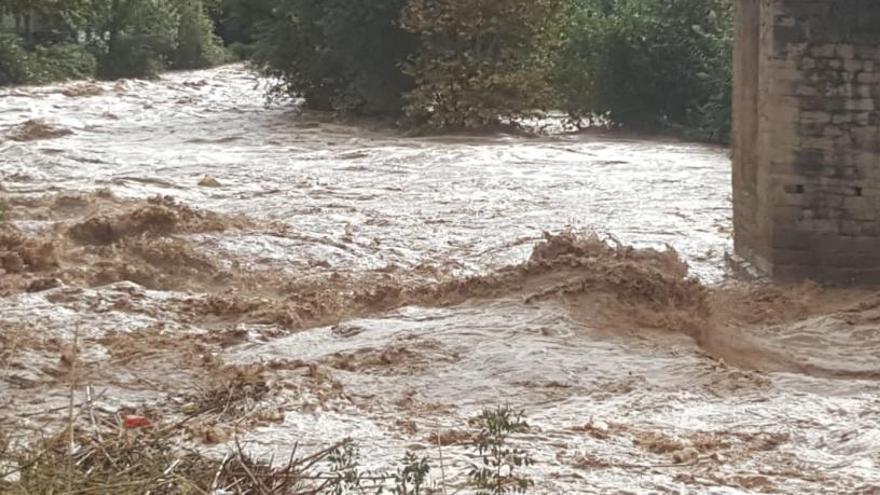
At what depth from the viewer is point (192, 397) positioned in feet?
27.2

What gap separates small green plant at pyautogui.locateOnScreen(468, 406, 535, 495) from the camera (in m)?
5.68

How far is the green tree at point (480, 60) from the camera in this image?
71.0 feet

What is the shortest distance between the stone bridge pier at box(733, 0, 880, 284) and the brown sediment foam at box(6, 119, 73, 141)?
12131 millimetres

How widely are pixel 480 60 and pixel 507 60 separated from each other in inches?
17.0

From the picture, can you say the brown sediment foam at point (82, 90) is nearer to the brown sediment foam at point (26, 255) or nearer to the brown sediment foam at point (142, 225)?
the brown sediment foam at point (142, 225)

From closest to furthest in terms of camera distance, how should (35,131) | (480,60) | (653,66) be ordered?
(35,131), (653,66), (480,60)

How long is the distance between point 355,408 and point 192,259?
4674 millimetres

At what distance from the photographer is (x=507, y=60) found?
22125mm

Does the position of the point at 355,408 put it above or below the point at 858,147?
below

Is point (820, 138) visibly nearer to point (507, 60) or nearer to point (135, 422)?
point (135, 422)

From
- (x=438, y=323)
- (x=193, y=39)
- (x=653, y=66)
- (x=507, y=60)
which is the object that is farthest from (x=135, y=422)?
(x=193, y=39)

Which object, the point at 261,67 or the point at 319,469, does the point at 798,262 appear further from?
the point at 261,67

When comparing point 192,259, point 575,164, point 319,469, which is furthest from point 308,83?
point 319,469

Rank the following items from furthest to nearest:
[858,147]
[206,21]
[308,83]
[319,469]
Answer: [206,21], [308,83], [858,147], [319,469]
